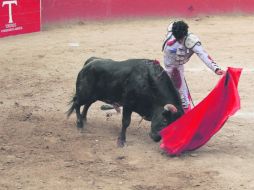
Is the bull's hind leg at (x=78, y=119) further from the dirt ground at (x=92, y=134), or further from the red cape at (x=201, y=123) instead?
the red cape at (x=201, y=123)

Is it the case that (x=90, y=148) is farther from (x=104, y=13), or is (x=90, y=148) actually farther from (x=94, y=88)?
(x=104, y=13)

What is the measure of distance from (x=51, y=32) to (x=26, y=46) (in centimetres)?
136

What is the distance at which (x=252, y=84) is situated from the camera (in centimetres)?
1109

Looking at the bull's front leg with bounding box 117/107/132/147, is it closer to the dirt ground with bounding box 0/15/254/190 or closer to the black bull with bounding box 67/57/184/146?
the black bull with bounding box 67/57/184/146

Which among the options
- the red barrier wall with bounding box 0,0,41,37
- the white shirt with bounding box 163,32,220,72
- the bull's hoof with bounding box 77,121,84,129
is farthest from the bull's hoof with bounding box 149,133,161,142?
the red barrier wall with bounding box 0,0,41,37

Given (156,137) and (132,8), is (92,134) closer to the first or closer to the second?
(156,137)

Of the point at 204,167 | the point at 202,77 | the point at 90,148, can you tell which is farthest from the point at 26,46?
the point at 204,167

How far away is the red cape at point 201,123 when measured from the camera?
8.04 m

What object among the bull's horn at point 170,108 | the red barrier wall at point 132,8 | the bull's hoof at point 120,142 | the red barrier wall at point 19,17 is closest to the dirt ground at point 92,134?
the bull's hoof at point 120,142

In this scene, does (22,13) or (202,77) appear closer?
(202,77)

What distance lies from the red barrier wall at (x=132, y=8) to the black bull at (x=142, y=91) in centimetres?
679

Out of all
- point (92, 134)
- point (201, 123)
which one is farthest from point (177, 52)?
point (92, 134)

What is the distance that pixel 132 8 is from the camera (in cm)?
1577

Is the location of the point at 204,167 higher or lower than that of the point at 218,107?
lower
